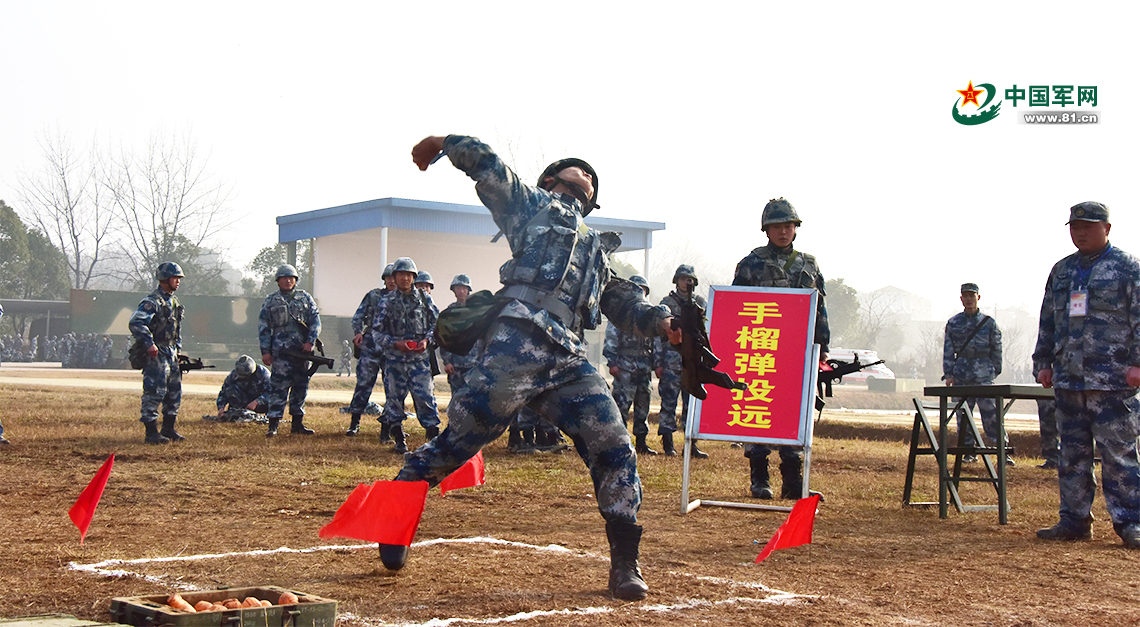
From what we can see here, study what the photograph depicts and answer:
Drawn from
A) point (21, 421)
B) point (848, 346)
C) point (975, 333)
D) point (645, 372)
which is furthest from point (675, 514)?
point (848, 346)

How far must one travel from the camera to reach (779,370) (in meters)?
7.56

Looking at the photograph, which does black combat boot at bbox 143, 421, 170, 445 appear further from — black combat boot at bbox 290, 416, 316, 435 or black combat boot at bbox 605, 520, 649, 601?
black combat boot at bbox 605, 520, 649, 601

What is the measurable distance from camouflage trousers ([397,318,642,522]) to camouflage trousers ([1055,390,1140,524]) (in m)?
3.68

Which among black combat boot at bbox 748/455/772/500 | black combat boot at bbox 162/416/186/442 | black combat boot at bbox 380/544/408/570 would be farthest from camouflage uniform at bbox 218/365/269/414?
black combat boot at bbox 380/544/408/570

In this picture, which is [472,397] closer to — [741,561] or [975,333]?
[741,561]

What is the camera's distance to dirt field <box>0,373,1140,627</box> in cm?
430

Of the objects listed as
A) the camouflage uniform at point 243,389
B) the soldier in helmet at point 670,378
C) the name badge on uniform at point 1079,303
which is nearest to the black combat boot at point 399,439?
the soldier in helmet at point 670,378

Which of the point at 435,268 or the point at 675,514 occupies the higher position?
the point at 435,268

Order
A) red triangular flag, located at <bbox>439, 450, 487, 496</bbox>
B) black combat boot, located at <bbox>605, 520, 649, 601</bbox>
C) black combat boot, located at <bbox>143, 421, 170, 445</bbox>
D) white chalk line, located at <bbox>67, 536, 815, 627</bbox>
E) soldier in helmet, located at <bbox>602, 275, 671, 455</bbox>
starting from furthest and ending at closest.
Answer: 1. soldier in helmet, located at <bbox>602, 275, 671, 455</bbox>
2. black combat boot, located at <bbox>143, 421, 170, 445</bbox>
3. red triangular flag, located at <bbox>439, 450, 487, 496</bbox>
4. black combat boot, located at <bbox>605, 520, 649, 601</bbox>
5. white chalk line, located at <bbox>67, 536, 815, 627</bbox>

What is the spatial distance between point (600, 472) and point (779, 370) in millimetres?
3165

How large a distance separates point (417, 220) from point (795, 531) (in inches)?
1509

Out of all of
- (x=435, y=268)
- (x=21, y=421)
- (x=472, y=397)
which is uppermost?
(x=435, y=268)

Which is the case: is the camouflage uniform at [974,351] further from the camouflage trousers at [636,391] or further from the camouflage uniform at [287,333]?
the camouflage uniform at [287,333]

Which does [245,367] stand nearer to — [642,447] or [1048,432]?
[642,447]
